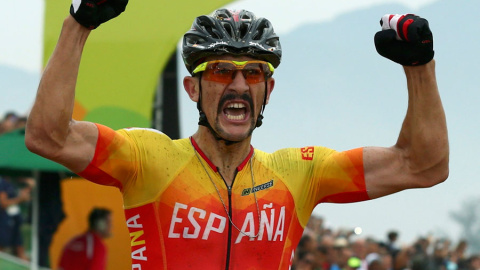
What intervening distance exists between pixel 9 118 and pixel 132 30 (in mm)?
2187

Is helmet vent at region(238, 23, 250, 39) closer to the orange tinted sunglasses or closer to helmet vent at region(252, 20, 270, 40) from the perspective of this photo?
helmet vent at region(252, 20, 270, 40)

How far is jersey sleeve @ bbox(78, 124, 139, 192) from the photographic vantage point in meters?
4.64

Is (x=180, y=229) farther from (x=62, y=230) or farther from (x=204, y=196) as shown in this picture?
(x=62, y=230)

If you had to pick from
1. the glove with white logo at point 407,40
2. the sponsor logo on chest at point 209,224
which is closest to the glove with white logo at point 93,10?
the sponsor logo on chest at point 209,224

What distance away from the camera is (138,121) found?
11.7 metres

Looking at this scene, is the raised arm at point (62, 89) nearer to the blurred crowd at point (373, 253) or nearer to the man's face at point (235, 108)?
the man's face at point (235, 108)

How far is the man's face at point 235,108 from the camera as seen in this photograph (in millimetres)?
4883

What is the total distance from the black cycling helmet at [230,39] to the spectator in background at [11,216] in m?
7.14

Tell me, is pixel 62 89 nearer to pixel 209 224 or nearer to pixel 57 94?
pixel 57 94

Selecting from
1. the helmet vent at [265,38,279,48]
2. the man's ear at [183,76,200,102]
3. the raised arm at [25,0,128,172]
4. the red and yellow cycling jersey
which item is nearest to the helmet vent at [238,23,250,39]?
the helmet vent at [265,38,279,48]

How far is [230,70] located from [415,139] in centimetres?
105

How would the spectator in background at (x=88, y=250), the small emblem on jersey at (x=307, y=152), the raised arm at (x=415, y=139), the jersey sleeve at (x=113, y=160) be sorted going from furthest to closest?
the spectator in background at (x=88, y=250)
the small emblem on jersey at (x=307, y=152)
the raised arm at (x=415, y=139)
the jersey sleeve at (x=113, y=160)

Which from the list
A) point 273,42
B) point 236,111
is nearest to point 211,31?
point 273,42

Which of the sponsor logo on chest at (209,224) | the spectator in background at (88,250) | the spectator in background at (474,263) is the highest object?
the sponsor logo on chest at (209,224)
